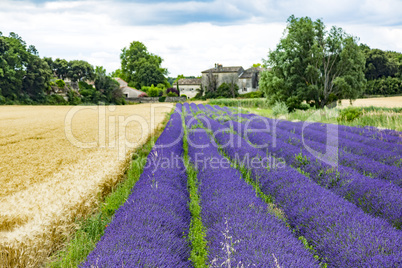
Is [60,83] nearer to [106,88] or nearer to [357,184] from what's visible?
[106,88]

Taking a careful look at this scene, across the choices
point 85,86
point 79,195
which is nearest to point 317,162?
point 79,195

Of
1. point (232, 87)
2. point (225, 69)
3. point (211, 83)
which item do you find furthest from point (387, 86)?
point (211, 83)

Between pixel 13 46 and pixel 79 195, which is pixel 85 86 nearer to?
pixel 13 46

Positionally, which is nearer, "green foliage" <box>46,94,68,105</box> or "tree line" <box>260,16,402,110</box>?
"tree line" <box>260,16,402,110</box>

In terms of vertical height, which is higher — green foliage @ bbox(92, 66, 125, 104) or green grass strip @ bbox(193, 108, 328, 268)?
green foliage @ bbox(92, 66, 125, 104)

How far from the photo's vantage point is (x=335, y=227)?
276 centimetres

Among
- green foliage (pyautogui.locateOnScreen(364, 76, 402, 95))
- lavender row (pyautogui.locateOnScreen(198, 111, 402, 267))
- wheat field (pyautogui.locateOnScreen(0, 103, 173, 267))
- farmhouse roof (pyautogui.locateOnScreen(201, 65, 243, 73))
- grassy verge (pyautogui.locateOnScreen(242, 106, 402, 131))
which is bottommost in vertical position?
lavender row (pyautogui.locateOnScreen(198, 111, 402, 267))

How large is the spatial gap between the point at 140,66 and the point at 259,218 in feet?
221

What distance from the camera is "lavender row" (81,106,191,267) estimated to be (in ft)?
6.66

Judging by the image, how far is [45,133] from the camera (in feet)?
28.6

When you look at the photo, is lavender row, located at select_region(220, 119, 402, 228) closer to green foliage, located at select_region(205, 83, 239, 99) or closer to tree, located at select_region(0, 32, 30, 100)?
tree, located at select_region(0, 32, 30, 100)

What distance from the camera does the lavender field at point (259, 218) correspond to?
2189 mm

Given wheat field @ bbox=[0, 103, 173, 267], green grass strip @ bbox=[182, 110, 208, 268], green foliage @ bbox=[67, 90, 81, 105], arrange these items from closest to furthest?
wheat field @ bbox=[0, 103, 173, 267], green grass strip @ bbox=[182, 110, 208, 268], green foliage @ bbox=[67, 90, 81, 105]

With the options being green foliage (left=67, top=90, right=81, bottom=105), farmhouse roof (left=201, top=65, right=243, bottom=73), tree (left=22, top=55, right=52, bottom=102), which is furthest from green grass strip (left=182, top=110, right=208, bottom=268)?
farmhouse roof (left=201, top=65, right=243, bottom=73)
